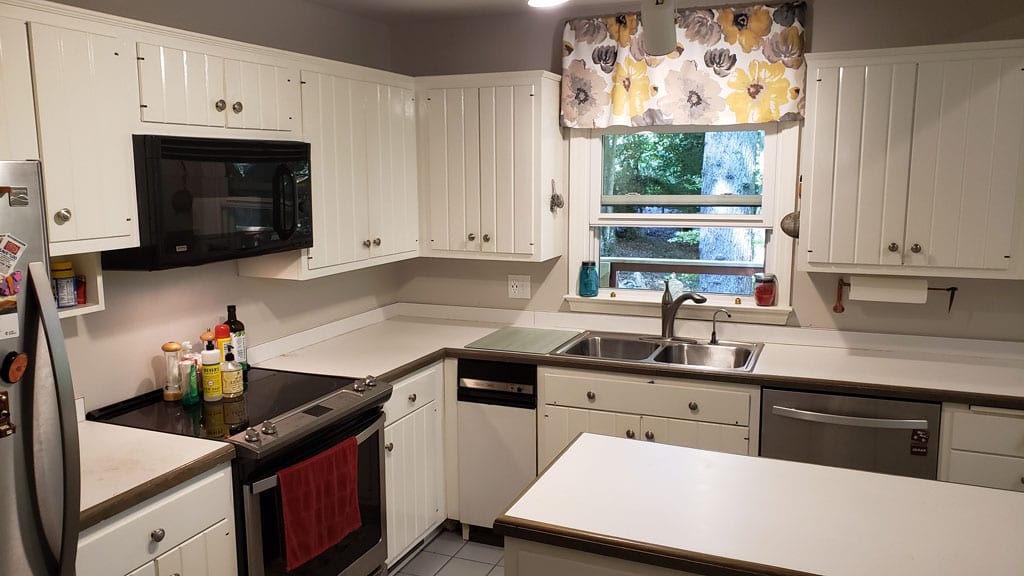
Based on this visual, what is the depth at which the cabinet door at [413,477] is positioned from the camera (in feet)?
10.0

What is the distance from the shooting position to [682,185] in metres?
3.71

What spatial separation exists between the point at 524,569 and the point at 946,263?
7.06ft

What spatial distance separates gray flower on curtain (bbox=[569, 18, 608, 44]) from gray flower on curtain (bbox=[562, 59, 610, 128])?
105mm

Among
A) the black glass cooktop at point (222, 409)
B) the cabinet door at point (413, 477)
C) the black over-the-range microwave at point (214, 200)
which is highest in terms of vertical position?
the black over-the-range microwave at point (214, 200)

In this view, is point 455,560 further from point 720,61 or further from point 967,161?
point 967,161

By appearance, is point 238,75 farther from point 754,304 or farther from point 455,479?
point 754,304

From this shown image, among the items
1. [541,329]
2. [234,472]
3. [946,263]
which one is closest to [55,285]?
[234,472]

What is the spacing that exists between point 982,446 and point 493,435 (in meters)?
1.85

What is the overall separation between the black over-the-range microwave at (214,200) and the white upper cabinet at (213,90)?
8 centimetres

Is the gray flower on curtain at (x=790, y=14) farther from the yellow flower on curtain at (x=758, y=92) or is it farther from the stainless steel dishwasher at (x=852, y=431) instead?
the stainless steel dishwasher at (x=852, y=431)

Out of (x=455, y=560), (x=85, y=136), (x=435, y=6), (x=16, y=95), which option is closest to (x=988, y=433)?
(x=455, y=560)

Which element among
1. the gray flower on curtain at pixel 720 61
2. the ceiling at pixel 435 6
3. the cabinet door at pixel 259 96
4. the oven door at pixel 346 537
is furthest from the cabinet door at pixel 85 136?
the gray flower on curtain at pixel 720 61

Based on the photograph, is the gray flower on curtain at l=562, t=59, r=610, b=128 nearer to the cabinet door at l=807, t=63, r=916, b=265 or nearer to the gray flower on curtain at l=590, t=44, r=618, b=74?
the gray flower on curtain at l=590, t=44, r=618, b=74

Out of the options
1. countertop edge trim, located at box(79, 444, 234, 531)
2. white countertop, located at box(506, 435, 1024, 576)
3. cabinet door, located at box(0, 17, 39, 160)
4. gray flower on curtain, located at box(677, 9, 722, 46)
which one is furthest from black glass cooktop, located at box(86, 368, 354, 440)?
gray flower on curtain, located at box(677, 9, 722, 46)
